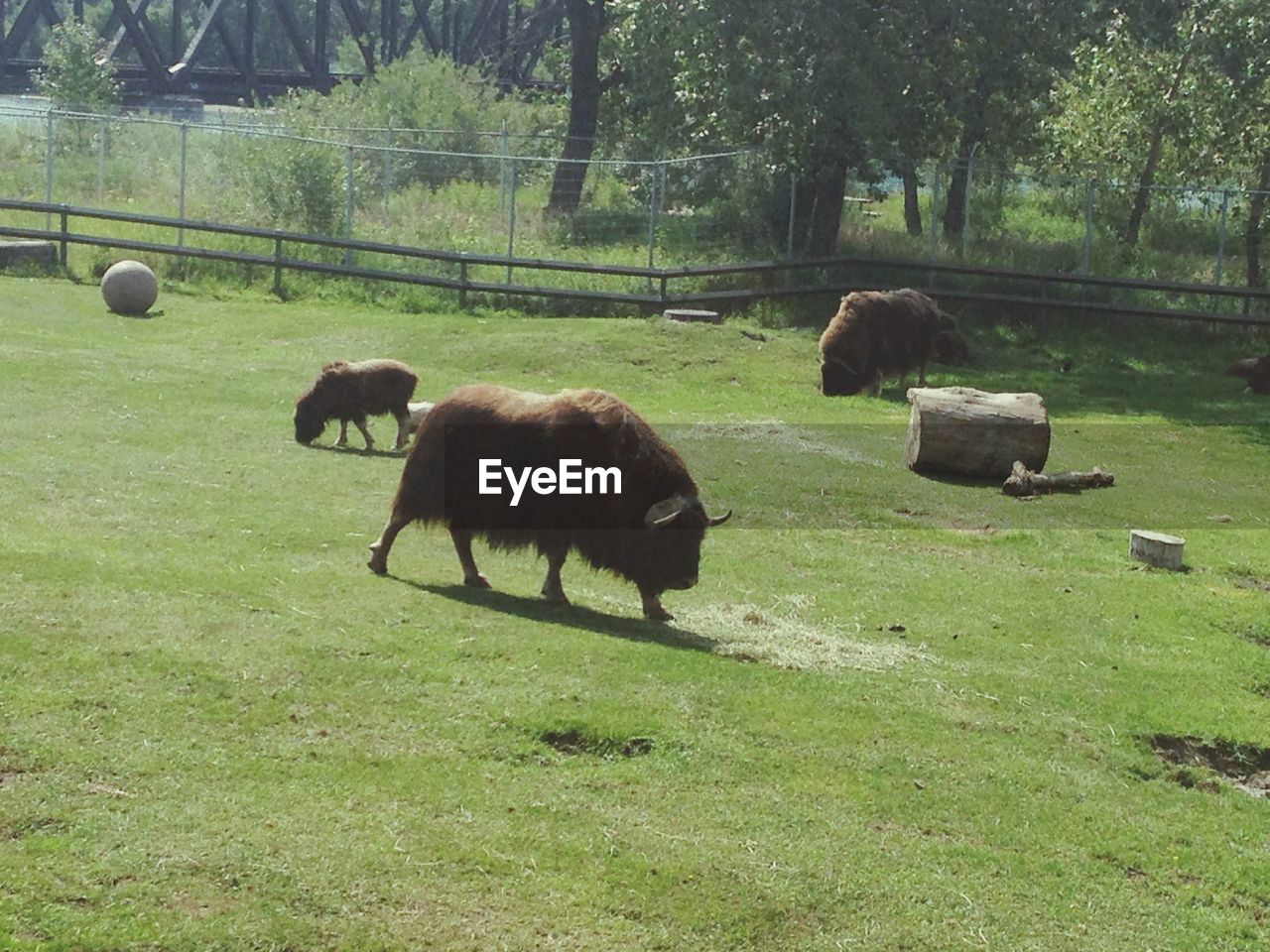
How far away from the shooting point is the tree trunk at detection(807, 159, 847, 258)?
31625mm

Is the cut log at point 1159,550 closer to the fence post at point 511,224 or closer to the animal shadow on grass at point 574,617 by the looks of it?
the animal shadow on grass at point 574,617

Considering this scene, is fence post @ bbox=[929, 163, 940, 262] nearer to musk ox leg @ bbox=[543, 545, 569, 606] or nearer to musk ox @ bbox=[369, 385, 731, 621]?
musk ox @ bbox=[369, 385, 731, 621]

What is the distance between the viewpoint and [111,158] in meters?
33.1

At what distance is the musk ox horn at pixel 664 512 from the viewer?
10.8m

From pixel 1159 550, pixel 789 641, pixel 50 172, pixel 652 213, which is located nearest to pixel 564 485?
pixel 789 641

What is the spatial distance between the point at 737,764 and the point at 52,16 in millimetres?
56354

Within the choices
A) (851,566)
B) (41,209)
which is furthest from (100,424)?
(41,209)

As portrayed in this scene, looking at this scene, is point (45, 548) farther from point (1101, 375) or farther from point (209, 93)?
point (209, 93)

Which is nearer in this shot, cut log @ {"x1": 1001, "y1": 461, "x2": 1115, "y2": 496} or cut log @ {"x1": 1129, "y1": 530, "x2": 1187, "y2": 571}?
cut log @ {"x1": 1129, "y1": 530, "x2": 1187, "y2": 571}

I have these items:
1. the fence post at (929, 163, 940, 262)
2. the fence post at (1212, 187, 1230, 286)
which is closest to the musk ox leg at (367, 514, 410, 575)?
the fence post at (929, 163, 940, 262)

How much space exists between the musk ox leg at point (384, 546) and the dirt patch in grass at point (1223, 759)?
5011mm

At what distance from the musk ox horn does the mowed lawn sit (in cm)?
68

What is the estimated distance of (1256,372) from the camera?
27.4m

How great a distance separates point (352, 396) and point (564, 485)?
276 inches
